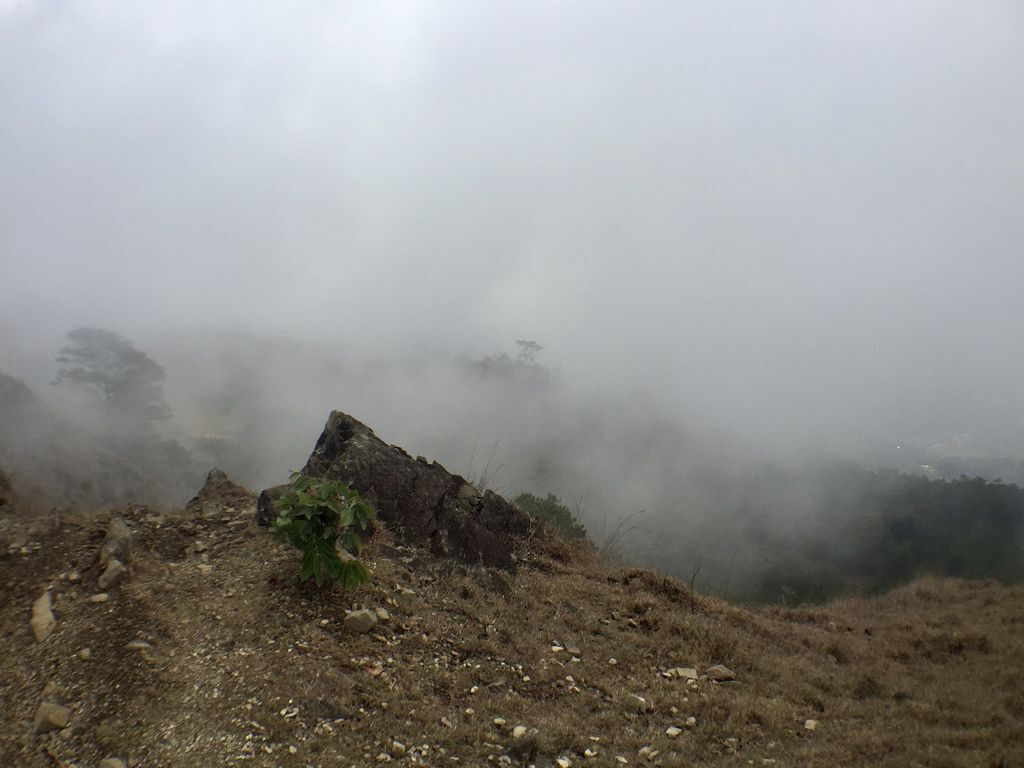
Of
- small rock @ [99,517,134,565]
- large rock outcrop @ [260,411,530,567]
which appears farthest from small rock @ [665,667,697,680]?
small rock @ [99,517,134,565]

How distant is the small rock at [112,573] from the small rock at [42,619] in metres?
0.38

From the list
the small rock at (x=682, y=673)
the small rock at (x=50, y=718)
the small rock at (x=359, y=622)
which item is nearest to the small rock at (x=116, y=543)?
the small rock at (x=50, y=718)

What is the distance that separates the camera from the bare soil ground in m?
4.38

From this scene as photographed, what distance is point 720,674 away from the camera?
6207 millimetres

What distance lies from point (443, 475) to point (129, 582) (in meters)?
3.98

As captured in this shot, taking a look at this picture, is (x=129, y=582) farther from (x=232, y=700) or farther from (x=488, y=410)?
(x=488, y=410)

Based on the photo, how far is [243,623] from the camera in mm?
5559

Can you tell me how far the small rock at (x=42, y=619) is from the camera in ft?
16.5

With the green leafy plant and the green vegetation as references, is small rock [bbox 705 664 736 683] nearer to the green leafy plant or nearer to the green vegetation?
the green leafy plant

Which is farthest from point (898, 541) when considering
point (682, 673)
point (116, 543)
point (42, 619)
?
point (42, 619)

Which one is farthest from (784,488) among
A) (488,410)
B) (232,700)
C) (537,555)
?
(232,700)

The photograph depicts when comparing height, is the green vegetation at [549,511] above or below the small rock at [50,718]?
above

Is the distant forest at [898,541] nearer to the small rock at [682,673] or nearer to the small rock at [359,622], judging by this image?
the small rock at [682,673]

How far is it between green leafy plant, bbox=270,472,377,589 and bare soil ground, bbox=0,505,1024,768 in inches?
10.9
